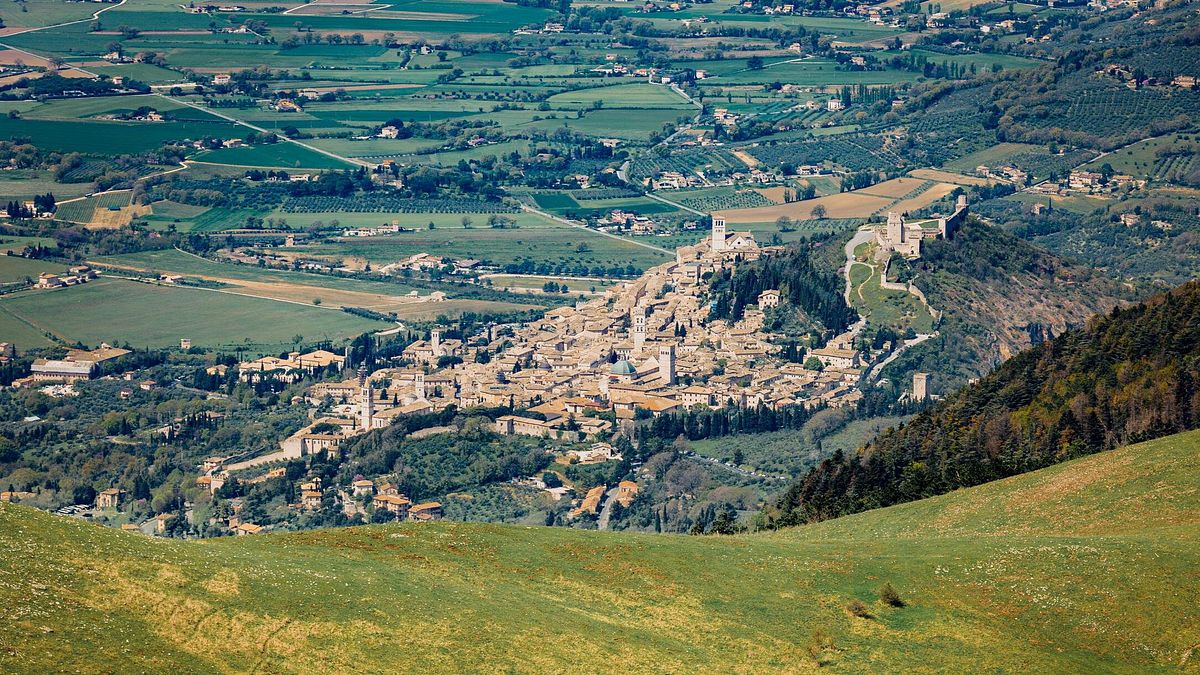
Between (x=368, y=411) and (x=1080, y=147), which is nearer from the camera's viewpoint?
(x=368, y=411)

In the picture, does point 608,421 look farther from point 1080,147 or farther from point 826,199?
point 1080,147

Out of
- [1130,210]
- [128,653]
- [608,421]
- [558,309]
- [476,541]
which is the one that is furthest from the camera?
[1130,210]

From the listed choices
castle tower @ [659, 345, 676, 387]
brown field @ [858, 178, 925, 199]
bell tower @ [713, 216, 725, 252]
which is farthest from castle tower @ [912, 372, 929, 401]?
brown field @ [858, 178, 925, 199]

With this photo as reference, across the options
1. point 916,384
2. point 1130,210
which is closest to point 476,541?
point 916,384

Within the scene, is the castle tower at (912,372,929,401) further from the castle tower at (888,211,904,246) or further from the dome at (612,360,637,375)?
the castle tower at (888,211,904,246)

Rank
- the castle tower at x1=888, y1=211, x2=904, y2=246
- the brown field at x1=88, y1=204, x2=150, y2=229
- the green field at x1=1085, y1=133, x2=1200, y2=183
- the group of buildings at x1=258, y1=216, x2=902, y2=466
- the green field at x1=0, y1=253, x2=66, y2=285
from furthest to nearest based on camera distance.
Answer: the brown field at x1=88, y1=204, x2=150, y2=229
the green field at x1=1085, y1=133, x2=1200, y2=183
the green field at x1=0, y1=253, x2=66, y2=285
the castle tower at x1=888, y1=211, x2=904, y2=246
the group of buildings at x1=258, y1=216, x2=902, y2=466

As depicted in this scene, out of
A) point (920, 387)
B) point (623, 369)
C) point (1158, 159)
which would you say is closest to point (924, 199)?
point (1158, 159)

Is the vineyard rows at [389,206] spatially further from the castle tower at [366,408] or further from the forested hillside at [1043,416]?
the forested hillside at [1043,416]
